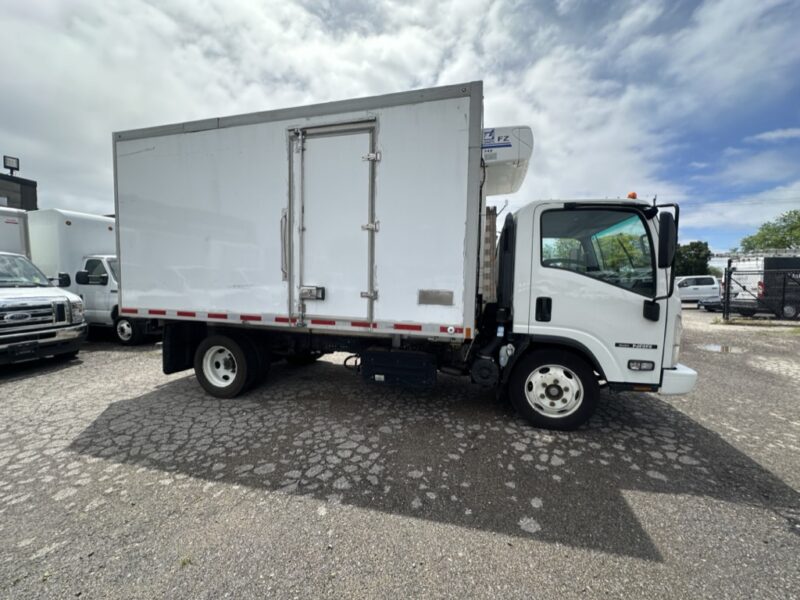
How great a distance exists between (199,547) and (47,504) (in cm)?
138

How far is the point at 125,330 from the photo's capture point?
801 centimetres

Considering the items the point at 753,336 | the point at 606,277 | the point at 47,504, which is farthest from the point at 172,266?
the point at 753,336

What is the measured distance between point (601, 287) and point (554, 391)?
118 centimetres

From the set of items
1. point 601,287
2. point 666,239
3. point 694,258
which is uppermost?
point 694,258

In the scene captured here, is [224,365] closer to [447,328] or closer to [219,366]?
[219,366]

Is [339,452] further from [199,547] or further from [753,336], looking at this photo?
[753,336]

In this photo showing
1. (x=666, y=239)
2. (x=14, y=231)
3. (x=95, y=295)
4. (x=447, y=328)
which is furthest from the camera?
(x=95, y=295)

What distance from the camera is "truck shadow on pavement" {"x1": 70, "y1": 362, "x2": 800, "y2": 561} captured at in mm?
2562

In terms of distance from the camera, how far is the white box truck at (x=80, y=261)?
8.10 meters

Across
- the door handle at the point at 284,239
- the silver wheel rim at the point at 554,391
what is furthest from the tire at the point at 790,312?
the door handle at the point at 284,239

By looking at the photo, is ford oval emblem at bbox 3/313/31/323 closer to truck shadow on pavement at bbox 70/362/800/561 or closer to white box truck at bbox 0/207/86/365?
white box truck at bbox 0/207/86/365

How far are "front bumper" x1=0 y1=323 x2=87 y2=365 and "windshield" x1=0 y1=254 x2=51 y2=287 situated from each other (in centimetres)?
116

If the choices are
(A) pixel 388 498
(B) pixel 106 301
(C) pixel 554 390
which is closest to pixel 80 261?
(B) pixel 106 301

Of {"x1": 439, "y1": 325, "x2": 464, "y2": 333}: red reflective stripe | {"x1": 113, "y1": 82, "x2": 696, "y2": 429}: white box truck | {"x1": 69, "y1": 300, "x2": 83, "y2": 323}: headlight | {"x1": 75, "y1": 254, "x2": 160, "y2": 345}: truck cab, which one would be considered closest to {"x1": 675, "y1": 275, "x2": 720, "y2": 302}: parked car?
{"x1": 113, "y1": 82, "x2": 696, "y2": 429}: white box truck
